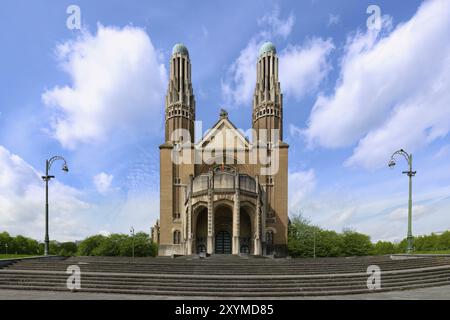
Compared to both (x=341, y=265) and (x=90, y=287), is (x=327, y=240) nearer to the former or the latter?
(x=341, y=265)

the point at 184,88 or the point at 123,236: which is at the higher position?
the point at 184,88

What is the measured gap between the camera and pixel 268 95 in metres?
49.7

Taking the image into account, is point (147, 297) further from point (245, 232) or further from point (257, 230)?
point (245, 232)

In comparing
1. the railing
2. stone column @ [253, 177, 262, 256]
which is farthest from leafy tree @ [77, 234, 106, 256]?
stone column @ [253, 177, 262, 256]

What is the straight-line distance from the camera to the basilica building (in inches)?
1303

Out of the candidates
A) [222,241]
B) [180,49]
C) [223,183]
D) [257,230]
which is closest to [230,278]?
[223,183]

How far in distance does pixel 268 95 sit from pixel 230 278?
133 ft

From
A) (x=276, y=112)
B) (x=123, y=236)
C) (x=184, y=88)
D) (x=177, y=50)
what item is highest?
(x=177, y=50)

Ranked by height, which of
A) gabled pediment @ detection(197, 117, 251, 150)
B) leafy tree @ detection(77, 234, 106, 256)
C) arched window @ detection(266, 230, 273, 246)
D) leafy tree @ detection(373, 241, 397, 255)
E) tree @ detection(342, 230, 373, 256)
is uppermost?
gabled pediment @ detection(197, 117, 251, 150)
